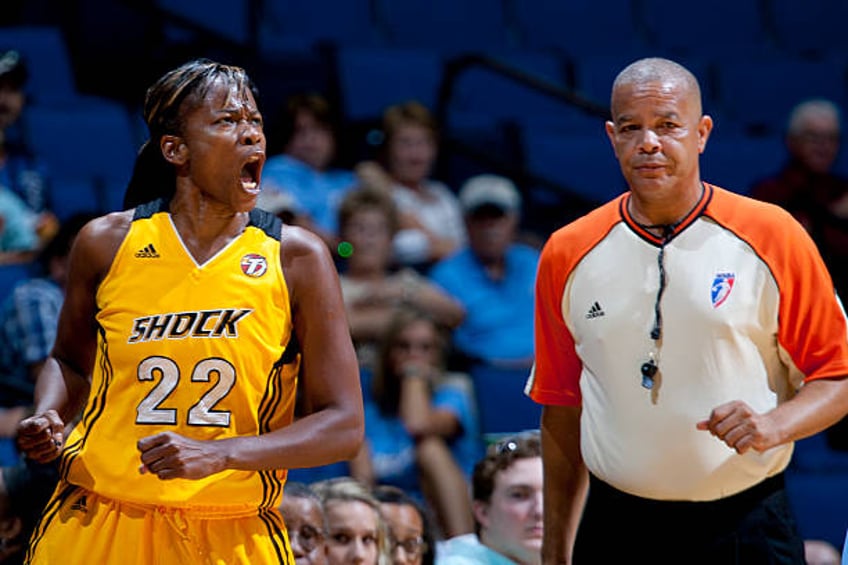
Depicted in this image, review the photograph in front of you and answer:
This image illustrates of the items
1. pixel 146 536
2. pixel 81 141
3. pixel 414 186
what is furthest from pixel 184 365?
pixel 81 141

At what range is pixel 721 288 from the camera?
3152 millimetres

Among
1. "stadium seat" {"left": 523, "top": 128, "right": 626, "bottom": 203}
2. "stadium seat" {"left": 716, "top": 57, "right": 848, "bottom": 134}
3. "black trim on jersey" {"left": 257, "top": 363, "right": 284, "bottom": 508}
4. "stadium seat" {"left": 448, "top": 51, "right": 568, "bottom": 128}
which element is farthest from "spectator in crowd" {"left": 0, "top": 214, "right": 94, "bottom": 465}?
"stadium seat" {"left": 716, "top": 57, "right": 848, "bottom": 134}

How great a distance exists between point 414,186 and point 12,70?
6.57ft

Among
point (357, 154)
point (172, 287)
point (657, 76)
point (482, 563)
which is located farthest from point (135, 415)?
point (357, 154)

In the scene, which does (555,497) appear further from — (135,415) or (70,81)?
(70,81)

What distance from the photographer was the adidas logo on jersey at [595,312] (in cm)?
328

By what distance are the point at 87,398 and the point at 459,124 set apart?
5489 millimetres

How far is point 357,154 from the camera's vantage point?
26.5ft

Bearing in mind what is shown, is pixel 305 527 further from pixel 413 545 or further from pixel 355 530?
pixel 413 545

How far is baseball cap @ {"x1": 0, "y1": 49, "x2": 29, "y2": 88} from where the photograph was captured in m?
6.71

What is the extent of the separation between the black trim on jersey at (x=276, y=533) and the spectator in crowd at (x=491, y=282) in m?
3.79

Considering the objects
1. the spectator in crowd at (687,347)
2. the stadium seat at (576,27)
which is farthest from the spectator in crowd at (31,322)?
the stadium seat at (576,27)

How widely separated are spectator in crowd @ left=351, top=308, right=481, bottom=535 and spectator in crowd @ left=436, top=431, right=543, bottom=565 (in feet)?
4.04

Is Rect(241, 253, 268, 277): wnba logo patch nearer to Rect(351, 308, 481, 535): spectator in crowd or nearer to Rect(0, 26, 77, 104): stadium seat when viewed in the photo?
Rect(351, 308, 481, 535): spectator in crowd
